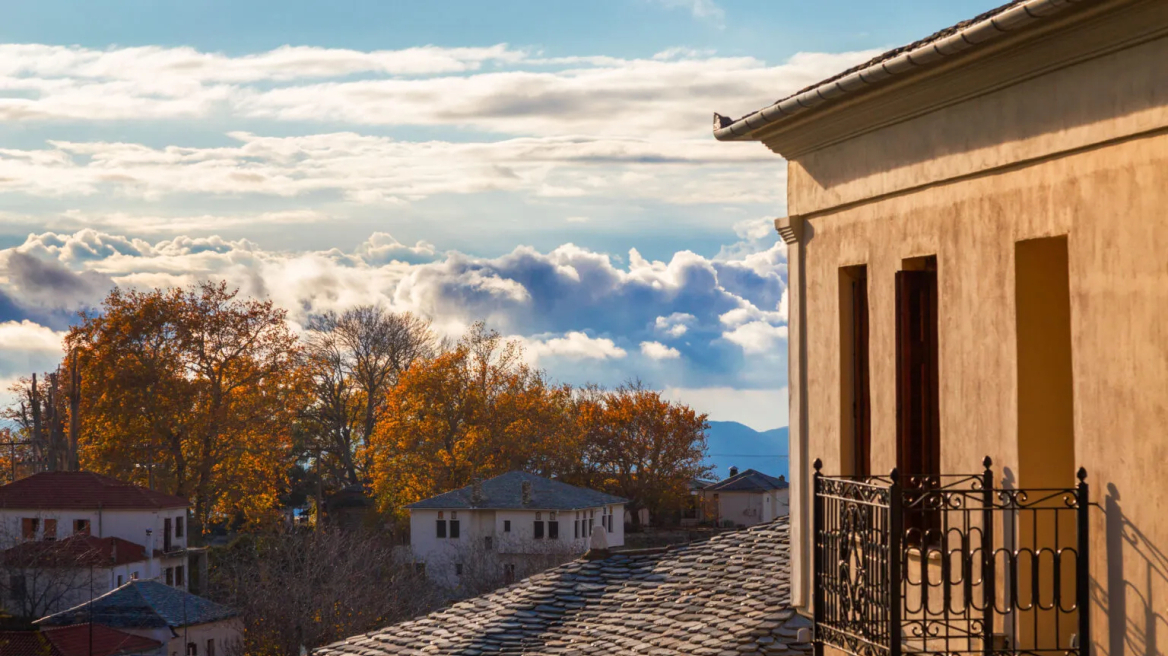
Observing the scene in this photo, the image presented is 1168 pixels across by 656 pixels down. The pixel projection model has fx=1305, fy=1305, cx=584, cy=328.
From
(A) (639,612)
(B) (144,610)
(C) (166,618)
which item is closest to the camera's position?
(A) (639,612)

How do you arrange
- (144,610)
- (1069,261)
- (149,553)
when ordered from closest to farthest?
(1069,261), (144,610), (149,553)

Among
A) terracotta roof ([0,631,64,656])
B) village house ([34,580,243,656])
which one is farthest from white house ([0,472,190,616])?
terracotta roof ([0,631,64,656])

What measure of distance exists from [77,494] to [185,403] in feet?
24.6

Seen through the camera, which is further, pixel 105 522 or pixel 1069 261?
pixel 105 522

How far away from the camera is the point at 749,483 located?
284 ft

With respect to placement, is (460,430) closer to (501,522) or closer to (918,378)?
(501,522)

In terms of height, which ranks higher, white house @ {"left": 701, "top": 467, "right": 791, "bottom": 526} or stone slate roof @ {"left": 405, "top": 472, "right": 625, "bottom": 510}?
stone slate roof @ {"left": 405, "top": 472, "right": 625, "bottom": 510}

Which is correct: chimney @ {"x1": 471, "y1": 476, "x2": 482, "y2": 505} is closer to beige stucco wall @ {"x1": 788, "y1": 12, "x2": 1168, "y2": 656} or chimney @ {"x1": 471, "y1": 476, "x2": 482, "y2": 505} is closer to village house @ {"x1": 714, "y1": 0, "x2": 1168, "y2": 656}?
village house @ {"x1": 714, "y1": 0, "x2": 1168, "y2": 656}

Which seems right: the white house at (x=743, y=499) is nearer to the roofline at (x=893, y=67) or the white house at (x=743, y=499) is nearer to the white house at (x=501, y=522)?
the white house at (x=501, y=522)

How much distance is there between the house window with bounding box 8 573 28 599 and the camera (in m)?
46.5

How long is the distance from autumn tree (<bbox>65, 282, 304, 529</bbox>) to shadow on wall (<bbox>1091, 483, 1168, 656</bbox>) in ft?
189

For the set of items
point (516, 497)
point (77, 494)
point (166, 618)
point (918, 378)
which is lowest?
point (166, 618)

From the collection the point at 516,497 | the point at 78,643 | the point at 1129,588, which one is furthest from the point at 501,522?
the point at 1129,588

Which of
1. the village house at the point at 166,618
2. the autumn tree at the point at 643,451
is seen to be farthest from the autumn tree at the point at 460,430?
the village house at the point at 166,618
